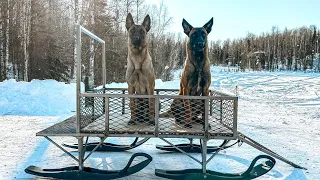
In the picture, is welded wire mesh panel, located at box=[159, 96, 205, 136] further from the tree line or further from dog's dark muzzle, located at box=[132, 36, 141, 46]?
the tree line

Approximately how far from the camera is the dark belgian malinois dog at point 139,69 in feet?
13.1

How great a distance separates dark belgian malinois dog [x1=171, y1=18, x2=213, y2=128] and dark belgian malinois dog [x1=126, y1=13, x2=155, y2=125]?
47 cm

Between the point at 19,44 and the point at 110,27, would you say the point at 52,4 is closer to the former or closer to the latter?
the point at 19,44

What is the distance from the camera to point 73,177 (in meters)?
3.91

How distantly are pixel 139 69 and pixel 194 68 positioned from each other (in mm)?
782

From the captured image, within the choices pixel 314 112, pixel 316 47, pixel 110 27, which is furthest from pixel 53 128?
pixel 316 47

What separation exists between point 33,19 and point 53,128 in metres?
21.0

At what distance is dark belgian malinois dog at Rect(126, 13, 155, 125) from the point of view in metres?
4.00

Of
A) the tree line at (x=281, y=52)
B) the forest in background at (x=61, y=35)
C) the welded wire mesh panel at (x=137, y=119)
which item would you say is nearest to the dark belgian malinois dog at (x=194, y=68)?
the welded wire mesh panel at (x=137, y=119)

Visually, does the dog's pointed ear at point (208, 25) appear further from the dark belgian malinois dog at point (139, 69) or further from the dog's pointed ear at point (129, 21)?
the dog's pointed ear at point (129, 21)

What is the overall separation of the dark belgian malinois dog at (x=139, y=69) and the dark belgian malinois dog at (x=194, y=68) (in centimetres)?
47

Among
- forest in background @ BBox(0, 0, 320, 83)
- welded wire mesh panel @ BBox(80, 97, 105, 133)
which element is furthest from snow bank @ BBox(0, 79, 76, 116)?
welded wire mesh panel @ BBox(80, 97, 105, 133)

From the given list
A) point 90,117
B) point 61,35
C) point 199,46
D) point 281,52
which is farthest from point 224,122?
point 281,52

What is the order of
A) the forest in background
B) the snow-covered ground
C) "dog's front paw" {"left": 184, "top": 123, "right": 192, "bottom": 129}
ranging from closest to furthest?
"dog's front paw" {"left": 184, "top": 123, "right": 192, "bottom": 129}
the snow-covered ground
the forest in background
